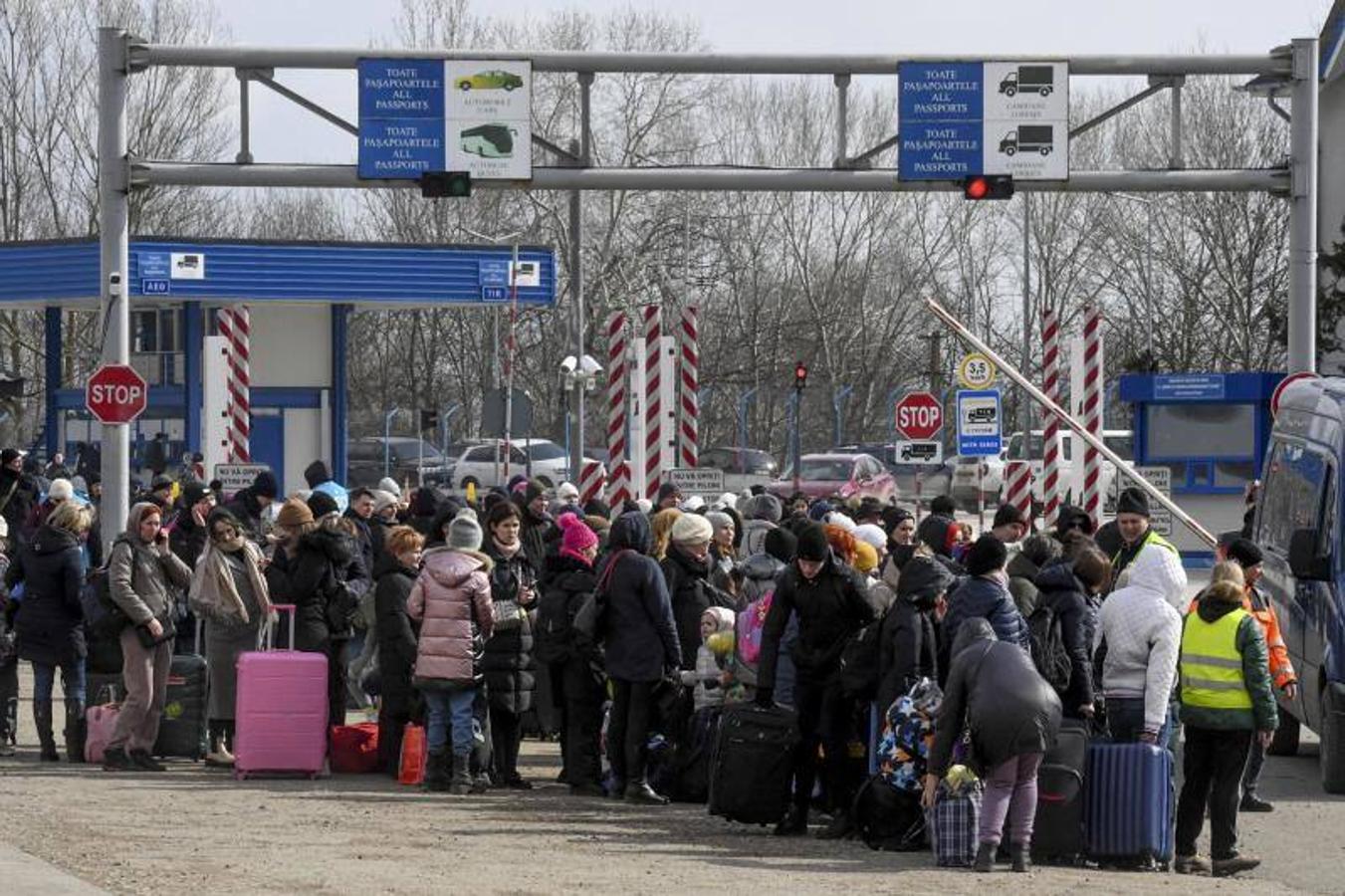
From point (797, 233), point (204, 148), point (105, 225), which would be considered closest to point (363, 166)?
point (105, 225)

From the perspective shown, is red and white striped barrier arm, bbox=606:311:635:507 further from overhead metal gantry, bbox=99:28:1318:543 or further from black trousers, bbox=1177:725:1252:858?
black trousers, bbox=1177:725:1252:858

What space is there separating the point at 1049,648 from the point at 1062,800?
0.78 metres

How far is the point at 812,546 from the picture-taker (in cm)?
1453

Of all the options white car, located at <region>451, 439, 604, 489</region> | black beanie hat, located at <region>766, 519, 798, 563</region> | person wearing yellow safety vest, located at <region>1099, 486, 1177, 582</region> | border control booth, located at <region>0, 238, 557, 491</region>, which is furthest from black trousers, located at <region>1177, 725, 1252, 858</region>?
white car, located at <region>451, 439, 604, 489</region>

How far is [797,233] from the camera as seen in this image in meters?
81.2

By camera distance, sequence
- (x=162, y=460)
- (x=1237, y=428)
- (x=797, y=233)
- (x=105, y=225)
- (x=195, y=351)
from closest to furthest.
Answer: (x=105, y=225) < (x=162, y=460) < (x=1237, y=428) < (x=195, y=351) < (x=797, y=233)

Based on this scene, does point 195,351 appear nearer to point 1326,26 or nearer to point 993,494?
point 1326,26

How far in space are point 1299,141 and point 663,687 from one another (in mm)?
11638

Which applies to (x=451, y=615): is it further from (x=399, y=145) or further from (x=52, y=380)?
(x=52, y=380)

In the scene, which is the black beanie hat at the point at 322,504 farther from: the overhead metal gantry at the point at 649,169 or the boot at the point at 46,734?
the overhead metal gantry at the point at 649,169

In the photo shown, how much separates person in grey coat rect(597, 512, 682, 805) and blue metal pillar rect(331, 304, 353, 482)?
98.1ft

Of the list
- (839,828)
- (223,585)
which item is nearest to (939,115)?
(223,585)

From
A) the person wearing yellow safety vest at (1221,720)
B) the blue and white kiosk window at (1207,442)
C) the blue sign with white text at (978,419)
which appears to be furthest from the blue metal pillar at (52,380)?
the person wearing yellow safety vest at (1221,720)

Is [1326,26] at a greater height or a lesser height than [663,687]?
greater
